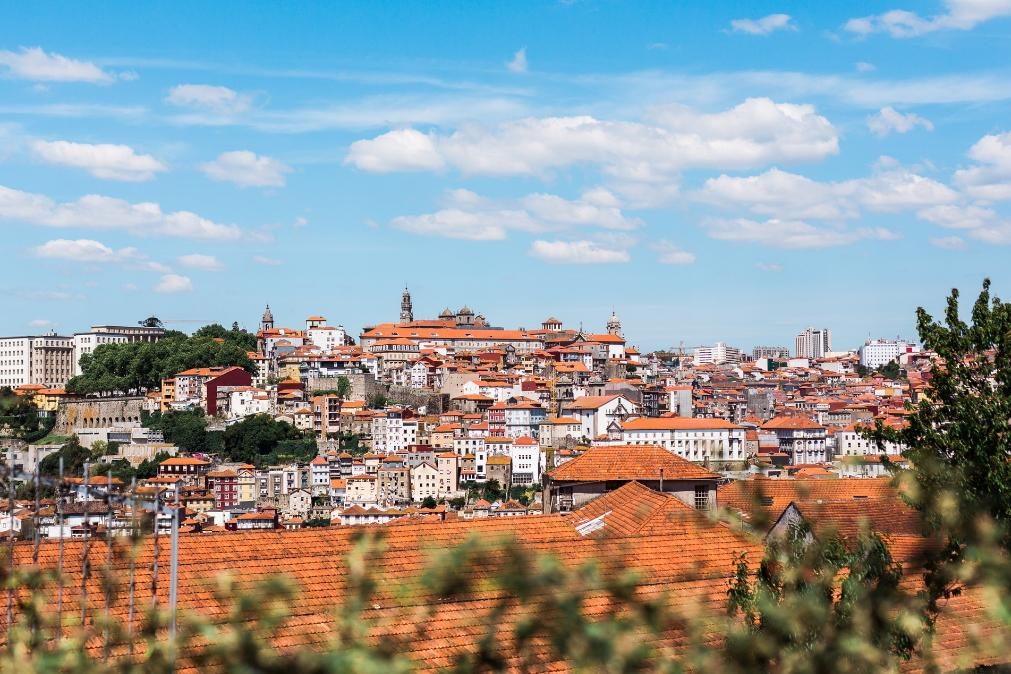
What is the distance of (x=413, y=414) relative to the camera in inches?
2756

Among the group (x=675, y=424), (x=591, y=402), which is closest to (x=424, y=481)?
(x=591, y=402)

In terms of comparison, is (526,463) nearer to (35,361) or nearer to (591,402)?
(591,402)

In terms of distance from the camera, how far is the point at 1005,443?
7.30 m

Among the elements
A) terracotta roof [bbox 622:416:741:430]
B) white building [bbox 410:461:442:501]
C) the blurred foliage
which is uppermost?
the blurred foliage

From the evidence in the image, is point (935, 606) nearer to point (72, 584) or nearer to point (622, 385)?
point (72, 584)

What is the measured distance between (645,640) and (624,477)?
375 inches

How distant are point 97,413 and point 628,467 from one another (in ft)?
217

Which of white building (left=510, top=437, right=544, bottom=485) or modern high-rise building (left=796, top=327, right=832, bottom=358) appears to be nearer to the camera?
white building (left=510, top=437, right=544, bottom=485)

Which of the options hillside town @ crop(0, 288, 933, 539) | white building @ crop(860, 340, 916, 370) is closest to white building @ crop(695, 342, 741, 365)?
white building @ crop(860, 340, 916, 370)

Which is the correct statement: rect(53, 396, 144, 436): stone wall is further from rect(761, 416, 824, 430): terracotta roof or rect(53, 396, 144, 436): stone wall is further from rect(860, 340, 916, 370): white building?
rect(860, 340, 916, 370): white building

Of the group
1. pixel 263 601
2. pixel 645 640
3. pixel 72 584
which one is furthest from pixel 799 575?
pixel 72 584

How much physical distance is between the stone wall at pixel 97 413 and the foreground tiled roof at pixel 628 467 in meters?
63.4

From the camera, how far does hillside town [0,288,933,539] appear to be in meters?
57.3

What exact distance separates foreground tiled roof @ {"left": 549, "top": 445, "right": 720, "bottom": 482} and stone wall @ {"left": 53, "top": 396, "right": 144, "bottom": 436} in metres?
63.4
